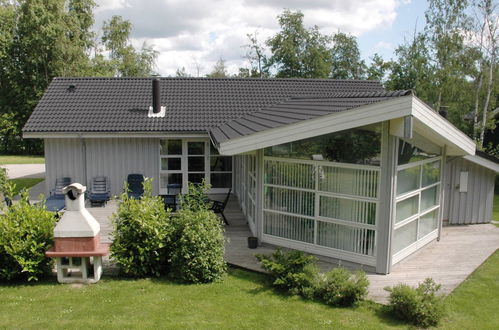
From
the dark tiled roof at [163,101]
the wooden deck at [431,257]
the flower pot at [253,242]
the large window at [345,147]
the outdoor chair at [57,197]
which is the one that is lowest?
the wooden deck at [431,257]

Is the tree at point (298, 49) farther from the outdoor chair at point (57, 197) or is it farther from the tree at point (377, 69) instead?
the outdoor chair at point (57, 197)

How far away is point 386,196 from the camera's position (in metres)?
7.87

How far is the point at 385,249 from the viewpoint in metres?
8.09

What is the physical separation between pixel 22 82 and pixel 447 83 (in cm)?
3076

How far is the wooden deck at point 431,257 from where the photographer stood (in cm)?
804

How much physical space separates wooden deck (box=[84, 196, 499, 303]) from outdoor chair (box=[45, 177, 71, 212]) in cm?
123

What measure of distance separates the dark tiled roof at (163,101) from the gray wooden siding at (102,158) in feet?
1.84

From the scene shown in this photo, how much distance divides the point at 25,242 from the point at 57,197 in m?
5.90

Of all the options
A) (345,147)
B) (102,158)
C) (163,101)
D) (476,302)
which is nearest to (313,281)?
(345,147)

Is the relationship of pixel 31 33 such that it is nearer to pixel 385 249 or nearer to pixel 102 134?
pixel 102 134

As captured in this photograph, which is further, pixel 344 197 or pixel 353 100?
pixel 353 100

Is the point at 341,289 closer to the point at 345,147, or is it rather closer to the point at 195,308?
the point at 195,308

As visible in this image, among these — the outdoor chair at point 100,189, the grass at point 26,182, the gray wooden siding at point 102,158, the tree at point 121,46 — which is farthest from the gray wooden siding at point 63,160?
the tree at point 121,46

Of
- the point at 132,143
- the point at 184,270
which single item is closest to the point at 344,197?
the point at 184,270
